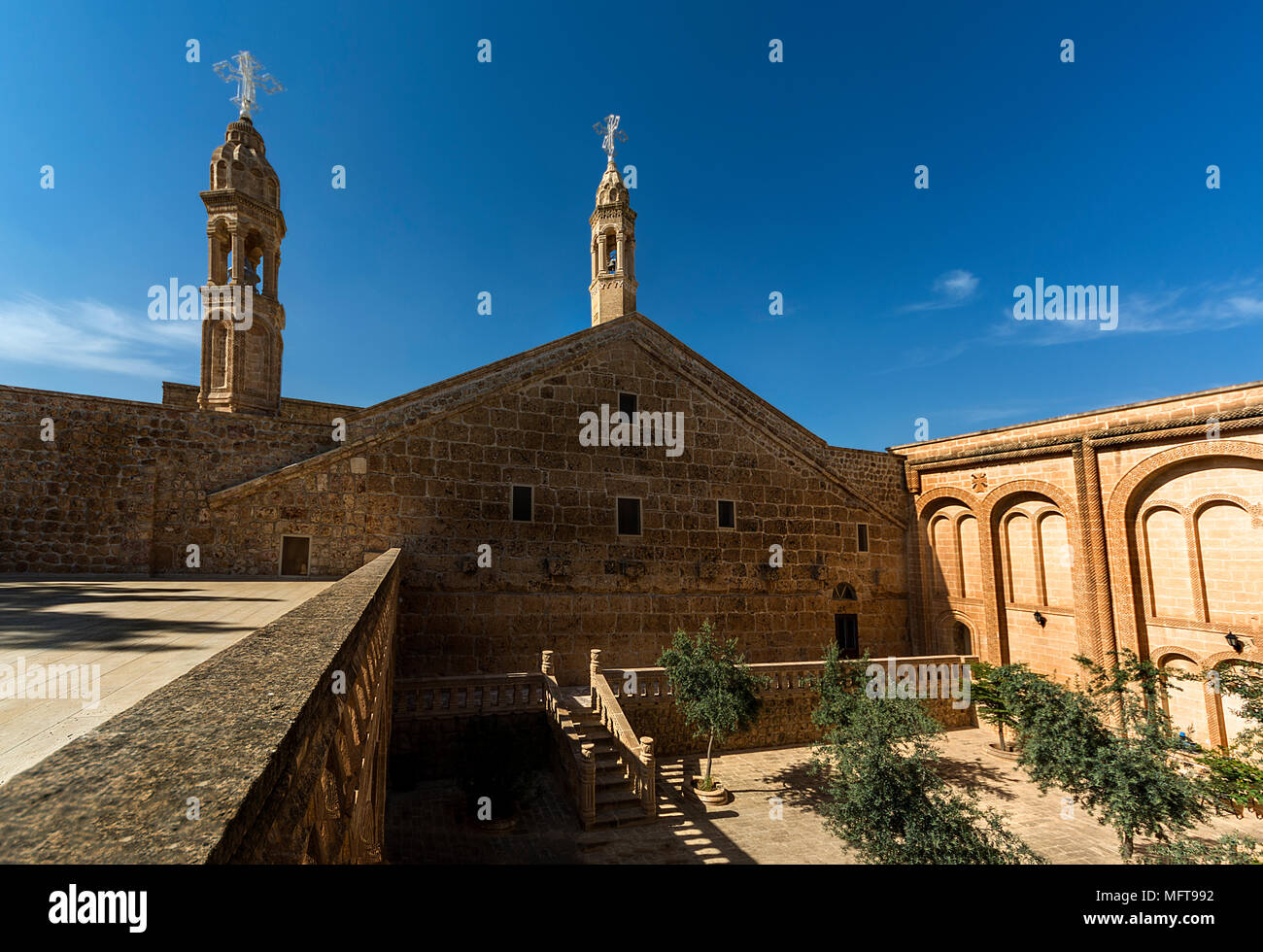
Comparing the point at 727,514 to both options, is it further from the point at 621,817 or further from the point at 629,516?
the point at 621,817

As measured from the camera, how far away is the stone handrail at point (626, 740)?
1168 cm

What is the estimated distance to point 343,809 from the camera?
2.90 metres

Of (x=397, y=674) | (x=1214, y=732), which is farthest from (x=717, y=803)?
(x=1214, y=732)

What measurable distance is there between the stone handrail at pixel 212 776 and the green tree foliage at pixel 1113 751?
13634mm

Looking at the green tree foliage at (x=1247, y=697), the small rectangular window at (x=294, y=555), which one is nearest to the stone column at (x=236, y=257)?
the small rectangular window at (x=294, y=555)

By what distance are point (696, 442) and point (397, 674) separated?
10181 millimetres

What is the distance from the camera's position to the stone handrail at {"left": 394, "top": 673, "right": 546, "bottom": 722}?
39.9 feet

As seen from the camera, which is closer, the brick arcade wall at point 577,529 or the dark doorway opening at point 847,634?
the brick arcade wall at point 577,529

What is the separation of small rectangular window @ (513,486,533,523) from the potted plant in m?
4.95

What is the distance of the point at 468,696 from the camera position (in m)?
12.6

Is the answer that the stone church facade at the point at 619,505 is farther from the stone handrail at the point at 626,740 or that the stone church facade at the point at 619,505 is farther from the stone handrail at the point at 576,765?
the stone handrail at the point at 576,765

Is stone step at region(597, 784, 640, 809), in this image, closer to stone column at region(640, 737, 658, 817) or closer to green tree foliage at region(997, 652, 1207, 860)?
stone column at region(640, 737, 658, 817)

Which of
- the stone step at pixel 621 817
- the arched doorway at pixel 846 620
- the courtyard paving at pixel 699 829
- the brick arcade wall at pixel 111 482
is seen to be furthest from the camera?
the arched doorway at pixel 846 620

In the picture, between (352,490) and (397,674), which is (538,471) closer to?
(352,490)
